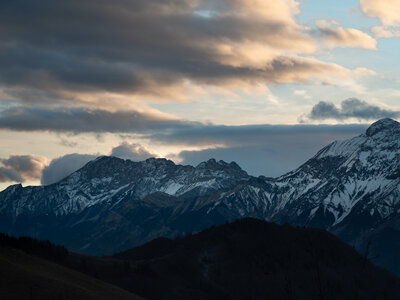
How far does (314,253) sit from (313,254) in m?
1.13

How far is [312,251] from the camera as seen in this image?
1296 inches

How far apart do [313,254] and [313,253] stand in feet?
0.43

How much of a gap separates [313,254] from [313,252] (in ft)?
0.38

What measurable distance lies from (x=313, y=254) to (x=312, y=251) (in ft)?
5.19

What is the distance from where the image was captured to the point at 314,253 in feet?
116

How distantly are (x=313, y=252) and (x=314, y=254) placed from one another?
458 mm

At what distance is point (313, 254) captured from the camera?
34.4 m

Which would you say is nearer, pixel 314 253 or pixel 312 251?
pixel 312 251

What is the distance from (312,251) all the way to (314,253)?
270 cm

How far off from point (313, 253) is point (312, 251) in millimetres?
1697

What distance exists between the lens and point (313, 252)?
34375mm

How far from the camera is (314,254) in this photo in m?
34.8
